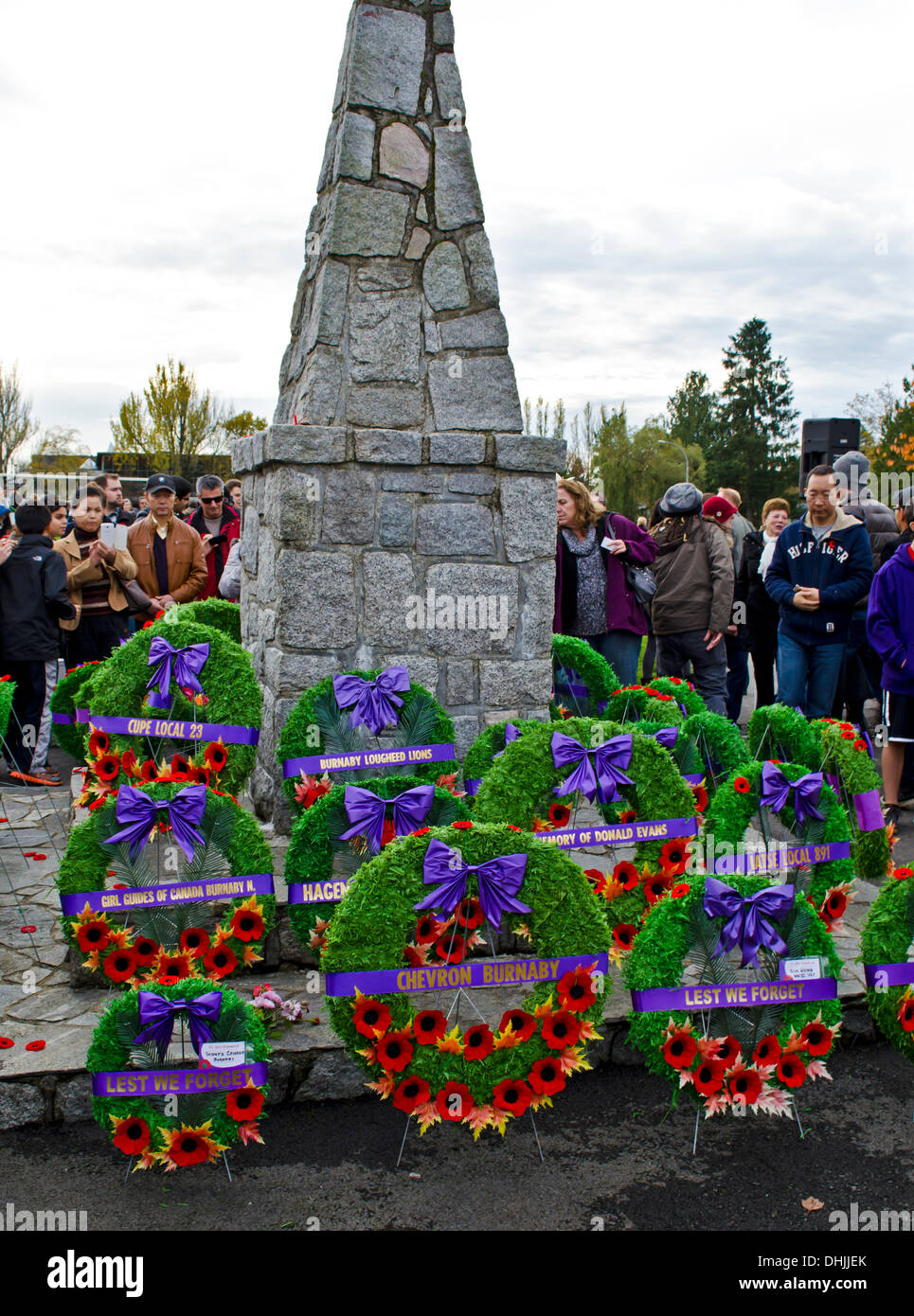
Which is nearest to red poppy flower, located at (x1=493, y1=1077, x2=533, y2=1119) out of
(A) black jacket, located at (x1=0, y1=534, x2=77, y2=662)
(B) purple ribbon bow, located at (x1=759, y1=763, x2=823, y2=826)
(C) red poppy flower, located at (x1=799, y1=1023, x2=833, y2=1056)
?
(C) red poppy flower, located at (x1=799, y1=1023, x2=833, y2=1056)

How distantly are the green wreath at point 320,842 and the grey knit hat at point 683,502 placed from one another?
4.19m

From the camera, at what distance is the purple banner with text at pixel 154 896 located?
342 centimetres

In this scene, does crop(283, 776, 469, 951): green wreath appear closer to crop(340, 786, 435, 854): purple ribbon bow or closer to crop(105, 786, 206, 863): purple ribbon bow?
crop(340, 786, 435, 854): purple ribbon bow

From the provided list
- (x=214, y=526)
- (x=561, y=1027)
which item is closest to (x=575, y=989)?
(x=561, y=1027)

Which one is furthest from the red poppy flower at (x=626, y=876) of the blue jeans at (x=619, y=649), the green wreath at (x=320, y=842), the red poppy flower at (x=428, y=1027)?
the blue jeans at (x=619, y=649)

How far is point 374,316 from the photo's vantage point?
5.04 metres

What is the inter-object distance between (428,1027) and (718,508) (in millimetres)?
6062

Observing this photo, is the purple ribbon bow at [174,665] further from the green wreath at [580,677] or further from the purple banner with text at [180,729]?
the green wreath at [580,677]

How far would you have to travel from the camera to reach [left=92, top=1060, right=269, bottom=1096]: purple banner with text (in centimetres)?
288

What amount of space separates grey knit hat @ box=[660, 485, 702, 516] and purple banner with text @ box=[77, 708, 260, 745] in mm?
3944

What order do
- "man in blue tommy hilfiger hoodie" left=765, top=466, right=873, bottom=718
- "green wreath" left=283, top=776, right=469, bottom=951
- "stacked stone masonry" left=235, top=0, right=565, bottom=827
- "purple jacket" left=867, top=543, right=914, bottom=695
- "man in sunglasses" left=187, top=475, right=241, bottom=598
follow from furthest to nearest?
→ "man in sunglasses" left=187, top=475, right=241, bottom=598, "man in blue tommy hilfiger hoodie" left=765, top=466, right=873, bottom=718, "purple jacket" left=867, top=543, right=914, bottom=695, "stacked stone masonry" left=235, top=0, right=565, bottom=827, "green wreath" left=283, top=776, right=469, bottom=951

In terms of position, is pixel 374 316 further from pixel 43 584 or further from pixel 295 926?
pixel 43 584

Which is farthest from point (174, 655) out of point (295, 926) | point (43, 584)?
point (43, 584)

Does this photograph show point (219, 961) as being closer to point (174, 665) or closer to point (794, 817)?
point (174, 665)
